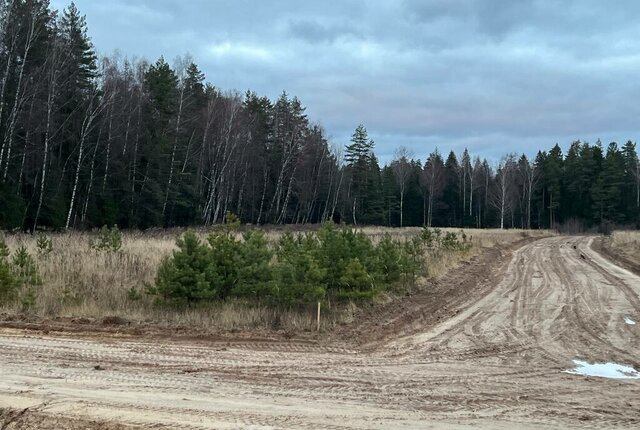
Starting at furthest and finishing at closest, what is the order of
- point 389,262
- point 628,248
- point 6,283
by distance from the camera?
point 628,248 < point 389,262 < point 6,283

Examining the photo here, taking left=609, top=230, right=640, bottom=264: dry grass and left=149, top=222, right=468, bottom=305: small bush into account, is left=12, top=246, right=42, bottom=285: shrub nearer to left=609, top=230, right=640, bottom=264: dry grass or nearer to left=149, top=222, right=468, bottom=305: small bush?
left=149, top=222, right=468, bottom=305: small bush

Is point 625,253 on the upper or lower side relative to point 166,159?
lower

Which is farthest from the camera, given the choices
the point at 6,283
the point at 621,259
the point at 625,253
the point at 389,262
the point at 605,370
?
the point at 625,253

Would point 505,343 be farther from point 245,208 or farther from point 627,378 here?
point 245,208

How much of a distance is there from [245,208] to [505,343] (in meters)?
54.4

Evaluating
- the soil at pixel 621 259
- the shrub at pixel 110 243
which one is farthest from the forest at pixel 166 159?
the soil at pixel 621 259

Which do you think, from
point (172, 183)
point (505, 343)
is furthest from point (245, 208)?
point (505, 343)

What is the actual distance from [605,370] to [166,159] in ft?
142

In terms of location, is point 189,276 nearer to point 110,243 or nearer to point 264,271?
point 264,271

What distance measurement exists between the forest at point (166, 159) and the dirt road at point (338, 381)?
6.16 metres

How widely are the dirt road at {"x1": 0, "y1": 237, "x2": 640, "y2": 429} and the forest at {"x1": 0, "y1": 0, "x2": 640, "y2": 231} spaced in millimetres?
6164

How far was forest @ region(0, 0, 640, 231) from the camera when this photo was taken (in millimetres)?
32719

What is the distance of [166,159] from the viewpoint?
154ft

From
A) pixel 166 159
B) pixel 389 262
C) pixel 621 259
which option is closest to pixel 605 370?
pixel 389 262
